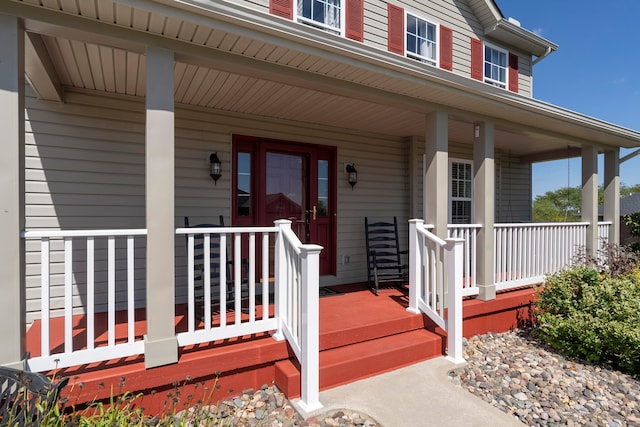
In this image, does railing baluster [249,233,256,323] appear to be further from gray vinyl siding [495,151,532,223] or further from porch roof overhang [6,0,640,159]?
gray vinyl siding [495,151,532,223]

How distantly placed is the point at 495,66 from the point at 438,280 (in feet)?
17.6

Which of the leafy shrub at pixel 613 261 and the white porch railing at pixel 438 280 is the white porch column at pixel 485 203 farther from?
the leafy shrub at pixel 613 261

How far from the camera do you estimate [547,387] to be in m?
2.83

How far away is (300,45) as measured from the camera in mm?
2627

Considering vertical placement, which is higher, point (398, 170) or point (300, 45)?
point (300, 45)

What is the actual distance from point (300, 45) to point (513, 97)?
257 cm

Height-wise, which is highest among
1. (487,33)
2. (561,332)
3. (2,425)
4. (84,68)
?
(487,33)

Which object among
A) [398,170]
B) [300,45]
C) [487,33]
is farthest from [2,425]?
[487,33]

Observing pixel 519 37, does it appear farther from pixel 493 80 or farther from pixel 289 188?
pixel 289 188

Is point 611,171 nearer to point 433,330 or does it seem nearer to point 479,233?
point 479,233

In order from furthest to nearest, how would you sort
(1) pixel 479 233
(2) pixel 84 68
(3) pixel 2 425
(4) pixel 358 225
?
1. (4) pixel 358 225
2. (1) pixel 479 233
3. (2) pixel 84 68
4. (3) pixel 2 425

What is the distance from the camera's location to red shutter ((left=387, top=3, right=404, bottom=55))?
535 cm

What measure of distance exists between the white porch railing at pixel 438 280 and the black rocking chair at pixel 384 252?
0.91m

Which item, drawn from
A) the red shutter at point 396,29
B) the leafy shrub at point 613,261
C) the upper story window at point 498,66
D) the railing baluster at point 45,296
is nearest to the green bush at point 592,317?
the leafy shrub at point 613,261
